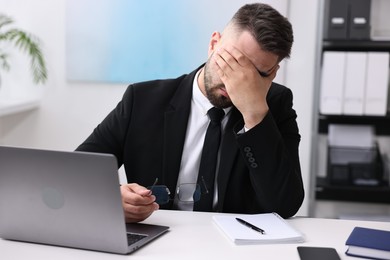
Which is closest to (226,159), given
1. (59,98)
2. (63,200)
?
(63,200)

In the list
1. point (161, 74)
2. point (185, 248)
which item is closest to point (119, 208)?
point (185, 248)

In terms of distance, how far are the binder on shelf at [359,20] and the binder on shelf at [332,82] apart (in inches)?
4.7

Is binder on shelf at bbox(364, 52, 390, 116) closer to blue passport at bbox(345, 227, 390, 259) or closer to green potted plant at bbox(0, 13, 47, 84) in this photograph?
blue passport at bbox(345, 227, 390, 259)

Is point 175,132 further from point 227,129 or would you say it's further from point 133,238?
point 133,238

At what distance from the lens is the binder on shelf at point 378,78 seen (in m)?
2.81

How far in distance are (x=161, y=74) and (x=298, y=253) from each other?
7.18ft

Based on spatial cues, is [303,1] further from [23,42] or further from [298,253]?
[298,253]

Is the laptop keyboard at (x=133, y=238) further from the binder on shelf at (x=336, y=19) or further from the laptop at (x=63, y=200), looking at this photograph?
the binder on shelf at (x=336, y=19)

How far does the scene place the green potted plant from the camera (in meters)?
3.17

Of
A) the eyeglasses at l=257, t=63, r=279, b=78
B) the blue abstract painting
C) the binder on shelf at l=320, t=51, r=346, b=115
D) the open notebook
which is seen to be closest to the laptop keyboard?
the open notebook

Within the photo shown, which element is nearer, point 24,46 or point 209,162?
point 209,162

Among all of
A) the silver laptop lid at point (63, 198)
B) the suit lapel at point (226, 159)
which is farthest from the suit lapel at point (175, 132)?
the silver laptop lid at point (63, 198)

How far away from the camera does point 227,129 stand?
1.69 meters

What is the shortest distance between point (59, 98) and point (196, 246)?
2.33 m
